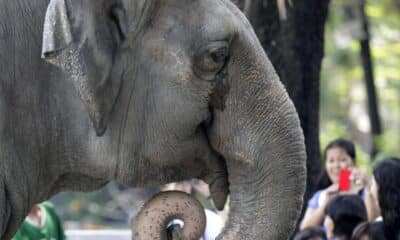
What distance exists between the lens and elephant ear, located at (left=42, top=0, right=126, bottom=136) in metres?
4.60

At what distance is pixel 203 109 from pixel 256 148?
0.23 metres

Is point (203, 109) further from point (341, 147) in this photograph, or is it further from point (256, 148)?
point (341, 147)

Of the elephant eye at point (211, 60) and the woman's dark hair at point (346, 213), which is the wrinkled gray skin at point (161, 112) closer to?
the elephant eye at point (211, 60)

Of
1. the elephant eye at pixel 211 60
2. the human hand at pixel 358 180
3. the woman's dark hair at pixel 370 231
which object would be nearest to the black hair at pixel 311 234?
the woman's dark hair at pixel 370 231

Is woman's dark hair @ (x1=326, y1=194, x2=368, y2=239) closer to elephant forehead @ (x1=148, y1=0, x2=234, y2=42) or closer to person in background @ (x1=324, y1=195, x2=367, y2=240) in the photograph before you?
person in background @ (x1=324, y1=195, x2=367, y2=240)

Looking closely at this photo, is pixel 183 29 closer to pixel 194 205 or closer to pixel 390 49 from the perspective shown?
pixel 194 205

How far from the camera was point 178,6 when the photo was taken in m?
4.87

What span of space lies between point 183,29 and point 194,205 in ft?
2.04

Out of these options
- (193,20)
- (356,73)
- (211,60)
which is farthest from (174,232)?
(356,73)

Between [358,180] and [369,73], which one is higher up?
[358,180]

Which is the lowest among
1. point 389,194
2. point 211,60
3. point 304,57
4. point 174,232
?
point 389,194

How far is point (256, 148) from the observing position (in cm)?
486

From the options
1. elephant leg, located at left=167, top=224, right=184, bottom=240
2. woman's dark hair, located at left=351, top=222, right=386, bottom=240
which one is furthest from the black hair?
elephant leg, located at left=167, top=224, right=184, bottom=240

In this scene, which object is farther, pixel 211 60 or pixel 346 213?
pixel 346 213
